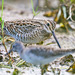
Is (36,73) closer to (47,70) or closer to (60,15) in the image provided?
(47,70)

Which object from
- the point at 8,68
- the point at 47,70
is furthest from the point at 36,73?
the point at 8,68

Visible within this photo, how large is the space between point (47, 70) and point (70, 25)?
3246mm

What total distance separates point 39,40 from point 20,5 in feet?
20.9

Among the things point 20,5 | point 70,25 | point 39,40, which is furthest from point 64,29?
point 20,5

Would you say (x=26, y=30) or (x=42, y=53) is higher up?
(x=42, y=53)

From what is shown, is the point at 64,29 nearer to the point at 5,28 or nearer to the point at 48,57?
the point at 5,28

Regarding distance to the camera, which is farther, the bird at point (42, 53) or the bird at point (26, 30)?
the bird at point (26, 30)

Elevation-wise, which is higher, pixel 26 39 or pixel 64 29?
pixel 26 39

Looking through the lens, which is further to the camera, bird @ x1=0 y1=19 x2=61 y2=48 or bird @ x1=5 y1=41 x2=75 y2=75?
bird @ x1=0 y1=19 x2=61 y2=48

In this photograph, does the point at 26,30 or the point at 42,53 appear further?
the point at 26,30

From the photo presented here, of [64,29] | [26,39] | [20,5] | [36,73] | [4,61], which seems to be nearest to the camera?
[36,73]

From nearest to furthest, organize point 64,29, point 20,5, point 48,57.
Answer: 1. point 48,57
2. point 64,29
3. point 20,5

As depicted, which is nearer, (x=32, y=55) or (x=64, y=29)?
(x=32, y=55)

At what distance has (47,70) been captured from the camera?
3.80m
